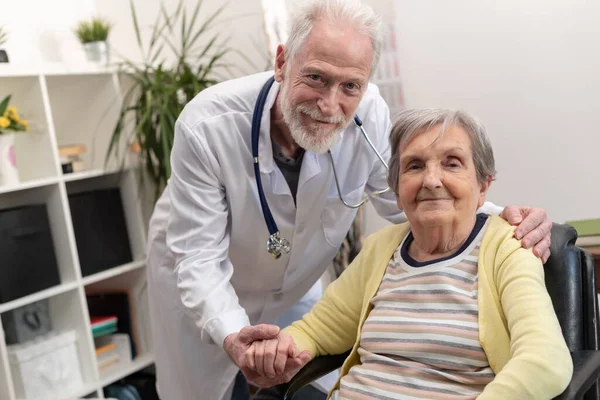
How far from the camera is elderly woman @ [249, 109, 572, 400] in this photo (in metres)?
1.27

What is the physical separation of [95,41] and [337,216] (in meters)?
1.56

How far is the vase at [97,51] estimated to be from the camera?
9.50 ft

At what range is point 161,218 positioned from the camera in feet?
6.69

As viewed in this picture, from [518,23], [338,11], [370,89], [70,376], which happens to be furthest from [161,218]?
[518,23]

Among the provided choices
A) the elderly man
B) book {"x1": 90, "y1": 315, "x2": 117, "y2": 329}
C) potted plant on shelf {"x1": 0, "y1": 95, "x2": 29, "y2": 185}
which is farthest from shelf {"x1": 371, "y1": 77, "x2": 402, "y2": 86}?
book {"x1": 90, "y1": 315, "x2": 117, "y2": 329}

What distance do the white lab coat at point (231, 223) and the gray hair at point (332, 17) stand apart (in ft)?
0.73

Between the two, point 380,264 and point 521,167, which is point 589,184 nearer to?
point 521,167

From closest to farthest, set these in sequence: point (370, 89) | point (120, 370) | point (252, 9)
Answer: point (370, 89) < point (120, 370) < point (252, 9)

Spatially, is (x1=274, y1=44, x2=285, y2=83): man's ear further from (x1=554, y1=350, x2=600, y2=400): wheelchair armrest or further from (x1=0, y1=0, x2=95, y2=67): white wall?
(x1=0, y1=0, x2=95, y2=67): white wall

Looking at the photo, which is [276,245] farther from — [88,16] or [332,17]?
[88,16]

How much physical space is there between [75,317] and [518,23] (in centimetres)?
197

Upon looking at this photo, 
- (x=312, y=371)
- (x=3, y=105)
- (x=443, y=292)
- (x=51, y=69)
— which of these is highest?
(x=51, y=69)

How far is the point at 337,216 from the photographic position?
1899mm

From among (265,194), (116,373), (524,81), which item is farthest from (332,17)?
(116,373)
